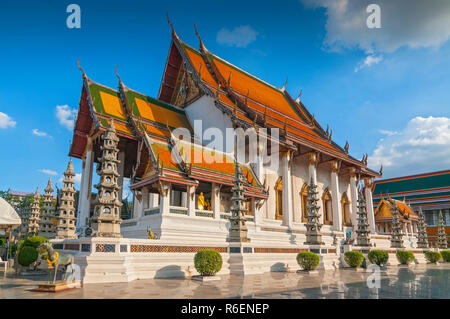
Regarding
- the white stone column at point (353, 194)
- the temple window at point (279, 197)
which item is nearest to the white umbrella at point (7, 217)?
the temple window at point (279, 197)

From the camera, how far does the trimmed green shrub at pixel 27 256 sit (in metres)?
10.7

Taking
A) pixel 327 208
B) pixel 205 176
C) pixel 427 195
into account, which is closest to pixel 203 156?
pixel 205 176

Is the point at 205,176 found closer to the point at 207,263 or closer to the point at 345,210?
the point at 207,263

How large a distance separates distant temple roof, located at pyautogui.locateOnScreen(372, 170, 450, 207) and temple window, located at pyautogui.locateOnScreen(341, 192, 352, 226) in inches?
542

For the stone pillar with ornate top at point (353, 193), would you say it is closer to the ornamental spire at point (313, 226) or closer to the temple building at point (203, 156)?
the temple building at point (203, 156)

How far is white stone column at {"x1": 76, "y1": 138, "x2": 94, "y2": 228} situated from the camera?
18.9m

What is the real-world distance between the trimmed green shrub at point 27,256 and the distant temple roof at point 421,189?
118ft

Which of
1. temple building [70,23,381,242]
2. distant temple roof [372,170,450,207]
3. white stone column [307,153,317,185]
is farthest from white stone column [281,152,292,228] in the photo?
distant temple roof [372,170,450,207]

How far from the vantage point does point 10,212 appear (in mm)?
13492

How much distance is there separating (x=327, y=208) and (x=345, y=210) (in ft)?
8.82

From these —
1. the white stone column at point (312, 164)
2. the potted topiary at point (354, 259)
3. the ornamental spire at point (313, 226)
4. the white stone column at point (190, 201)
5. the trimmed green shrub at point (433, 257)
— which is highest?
the white stone column at point (312, 164)

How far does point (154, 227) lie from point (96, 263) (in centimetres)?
508
